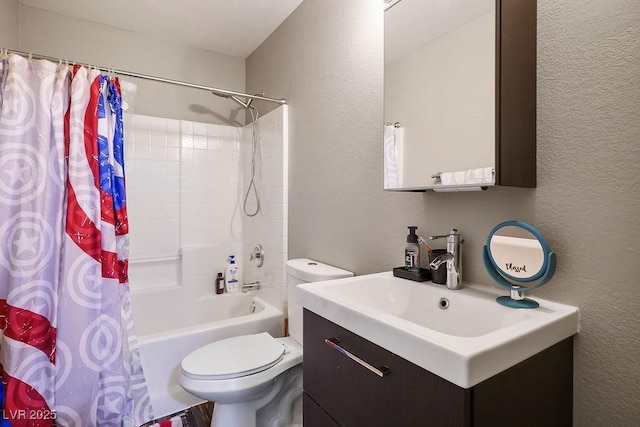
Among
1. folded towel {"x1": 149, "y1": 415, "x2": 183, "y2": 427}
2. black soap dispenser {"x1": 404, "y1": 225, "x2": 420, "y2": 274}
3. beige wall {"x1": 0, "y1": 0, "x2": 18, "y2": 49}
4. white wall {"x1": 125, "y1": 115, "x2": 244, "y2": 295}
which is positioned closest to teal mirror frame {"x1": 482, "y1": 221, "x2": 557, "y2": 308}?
black soap dispenser {"x1": 404, "y1": 225, "x2": 420, "y2": 274}

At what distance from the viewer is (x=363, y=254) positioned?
149cm

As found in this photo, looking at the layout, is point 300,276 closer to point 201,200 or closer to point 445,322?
point 445,322

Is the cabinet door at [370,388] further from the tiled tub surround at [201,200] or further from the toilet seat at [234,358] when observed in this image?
the tiled tub surround at [201,200]

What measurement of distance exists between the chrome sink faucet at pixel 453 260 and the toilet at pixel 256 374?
587 millimetres

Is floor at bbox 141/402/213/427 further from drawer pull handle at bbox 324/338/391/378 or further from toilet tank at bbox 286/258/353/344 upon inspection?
drawer pull handle at bbox 324/338/391/378

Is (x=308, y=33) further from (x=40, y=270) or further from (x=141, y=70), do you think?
(x=40, y=270)

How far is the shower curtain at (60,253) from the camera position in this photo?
1.30 metres

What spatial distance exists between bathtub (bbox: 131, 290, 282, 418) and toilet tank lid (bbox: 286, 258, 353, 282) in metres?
0.48

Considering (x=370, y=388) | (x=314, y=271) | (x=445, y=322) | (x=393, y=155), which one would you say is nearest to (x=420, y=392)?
(x=370, y=388)

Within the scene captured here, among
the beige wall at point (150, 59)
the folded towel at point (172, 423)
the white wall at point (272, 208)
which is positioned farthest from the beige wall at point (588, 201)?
the beige wall at point (150, 59)

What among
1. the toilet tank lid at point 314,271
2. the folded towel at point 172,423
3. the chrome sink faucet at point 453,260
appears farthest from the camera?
the folded towel at point 172,423

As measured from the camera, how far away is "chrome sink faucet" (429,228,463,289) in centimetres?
102

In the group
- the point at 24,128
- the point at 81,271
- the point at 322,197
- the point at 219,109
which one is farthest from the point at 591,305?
the point at 219,109

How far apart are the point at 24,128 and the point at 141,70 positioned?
127 centimetres
